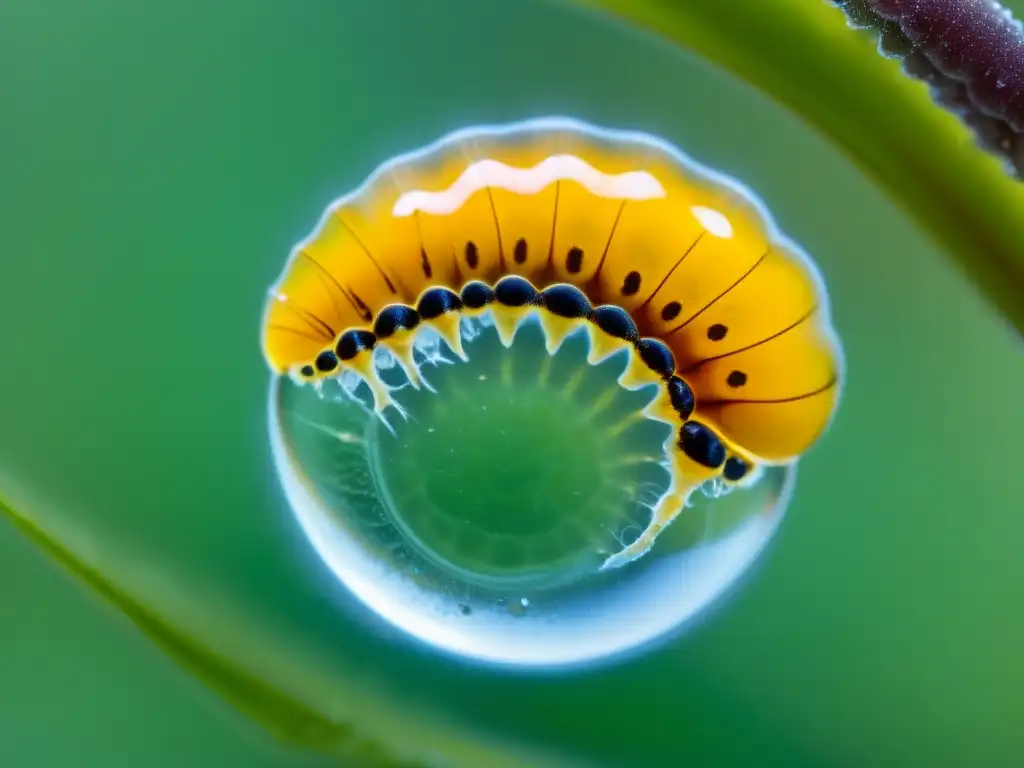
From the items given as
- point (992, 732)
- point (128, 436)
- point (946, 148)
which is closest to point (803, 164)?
point (946, 148)

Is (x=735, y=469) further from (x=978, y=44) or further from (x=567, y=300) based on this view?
(x=978, y=44)

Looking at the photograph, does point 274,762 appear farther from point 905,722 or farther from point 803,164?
point 803,164

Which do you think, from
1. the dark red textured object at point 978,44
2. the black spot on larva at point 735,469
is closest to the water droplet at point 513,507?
the black spot on larva at point 735,469

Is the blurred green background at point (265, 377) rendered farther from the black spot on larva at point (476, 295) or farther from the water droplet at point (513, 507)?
the black spot on larva at point (476, 295)

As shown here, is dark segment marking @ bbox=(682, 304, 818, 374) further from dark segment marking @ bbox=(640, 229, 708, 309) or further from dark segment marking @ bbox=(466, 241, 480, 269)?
dark segment marking @ bbox=(466, 241, 480, 269)

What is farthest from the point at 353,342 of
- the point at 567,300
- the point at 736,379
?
the point at 736,379

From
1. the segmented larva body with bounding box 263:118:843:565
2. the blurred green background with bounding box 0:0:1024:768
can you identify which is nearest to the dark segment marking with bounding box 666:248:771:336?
the segmented larva body with bounding box 263:118:843:565
